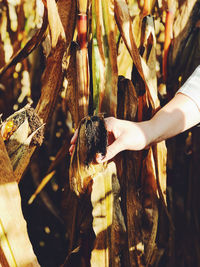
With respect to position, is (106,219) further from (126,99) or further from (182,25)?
(182,25)

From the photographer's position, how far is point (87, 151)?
63 centimetres

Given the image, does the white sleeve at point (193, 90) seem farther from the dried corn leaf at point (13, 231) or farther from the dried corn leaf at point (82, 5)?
the dried corn leaf at point (13, 231)

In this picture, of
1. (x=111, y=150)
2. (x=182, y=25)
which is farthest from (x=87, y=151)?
(x=182, y=25)

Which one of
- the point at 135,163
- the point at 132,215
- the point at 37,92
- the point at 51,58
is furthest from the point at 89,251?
the point at 37,92

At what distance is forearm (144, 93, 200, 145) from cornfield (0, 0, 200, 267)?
3.1 inches

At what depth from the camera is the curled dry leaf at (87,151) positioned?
2.02 ft

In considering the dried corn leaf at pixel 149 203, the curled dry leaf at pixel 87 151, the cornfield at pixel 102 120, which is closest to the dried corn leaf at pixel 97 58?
the cornfield at pixel 102 120

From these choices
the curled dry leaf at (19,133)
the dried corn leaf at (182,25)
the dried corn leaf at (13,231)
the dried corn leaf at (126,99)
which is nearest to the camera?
the dried corn leaf at (13,231)

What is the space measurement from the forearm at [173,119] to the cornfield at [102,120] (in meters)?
0.08

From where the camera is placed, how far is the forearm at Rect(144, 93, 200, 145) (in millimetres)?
689

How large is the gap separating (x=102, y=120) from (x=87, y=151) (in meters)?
0.07

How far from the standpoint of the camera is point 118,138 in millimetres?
650

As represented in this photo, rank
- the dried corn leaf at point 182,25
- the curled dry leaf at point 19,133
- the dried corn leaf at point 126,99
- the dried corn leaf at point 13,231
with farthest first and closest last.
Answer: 1. the dried corn leaf at point 182,25
2. the dried corn leaf at point 126,99
3. the curled dry leaf at point 19,133
4. the dried corn leaf at point 13,231

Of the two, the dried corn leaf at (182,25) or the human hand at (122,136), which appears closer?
the human hand at (122,136)
